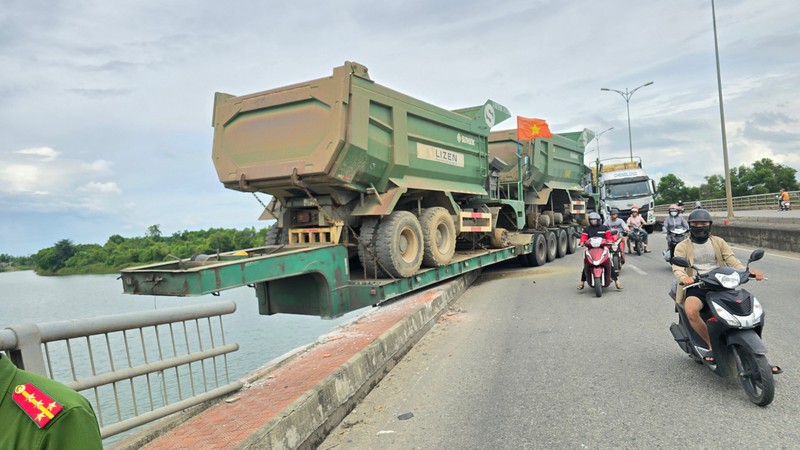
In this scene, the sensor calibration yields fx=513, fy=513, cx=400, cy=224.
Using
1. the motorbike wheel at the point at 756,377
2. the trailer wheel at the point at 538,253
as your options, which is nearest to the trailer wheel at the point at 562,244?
the trailer wheel at the point at 538,253

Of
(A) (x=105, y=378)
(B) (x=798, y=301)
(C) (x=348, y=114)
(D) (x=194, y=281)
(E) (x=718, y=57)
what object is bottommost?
(B) (x=798, y=301)

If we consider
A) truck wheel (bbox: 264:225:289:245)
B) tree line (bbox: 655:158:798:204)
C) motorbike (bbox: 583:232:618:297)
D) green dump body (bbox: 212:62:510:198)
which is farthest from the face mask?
tree line (bbox: 655:158:798:204)

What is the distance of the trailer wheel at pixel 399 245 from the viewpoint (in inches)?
316

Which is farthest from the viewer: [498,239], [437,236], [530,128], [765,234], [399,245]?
[765,234]

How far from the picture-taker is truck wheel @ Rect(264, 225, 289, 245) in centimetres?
860

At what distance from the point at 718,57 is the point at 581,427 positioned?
22736 millimetres

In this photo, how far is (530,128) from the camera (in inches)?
557

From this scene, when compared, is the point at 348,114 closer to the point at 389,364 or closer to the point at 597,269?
the point at 389,364

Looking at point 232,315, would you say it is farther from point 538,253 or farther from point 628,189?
point 628,189

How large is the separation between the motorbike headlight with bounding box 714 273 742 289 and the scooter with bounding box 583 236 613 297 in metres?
4.86

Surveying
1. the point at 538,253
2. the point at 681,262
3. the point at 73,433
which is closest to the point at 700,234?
the point at 681,262

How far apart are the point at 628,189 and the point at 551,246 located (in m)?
11.2

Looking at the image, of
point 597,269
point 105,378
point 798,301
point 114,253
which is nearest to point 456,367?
point 105,378

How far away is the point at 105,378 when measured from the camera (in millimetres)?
3178
